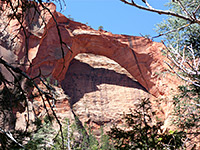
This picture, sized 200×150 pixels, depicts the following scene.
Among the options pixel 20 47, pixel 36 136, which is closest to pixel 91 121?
pixel 20 47

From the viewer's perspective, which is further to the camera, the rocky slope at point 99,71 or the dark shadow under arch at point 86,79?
the dark shadow under arch at point 86,79

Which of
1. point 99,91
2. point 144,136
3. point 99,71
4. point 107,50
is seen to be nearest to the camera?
point 144,136

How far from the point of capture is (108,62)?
26.1m

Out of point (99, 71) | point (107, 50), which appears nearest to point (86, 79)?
point (99, 71)

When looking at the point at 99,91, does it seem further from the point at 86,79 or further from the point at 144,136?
the point at 144,136

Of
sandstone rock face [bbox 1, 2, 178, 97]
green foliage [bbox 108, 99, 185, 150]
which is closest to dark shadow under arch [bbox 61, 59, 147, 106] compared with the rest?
→ sandstone rock face [bbox 1, 2, 178, 97]

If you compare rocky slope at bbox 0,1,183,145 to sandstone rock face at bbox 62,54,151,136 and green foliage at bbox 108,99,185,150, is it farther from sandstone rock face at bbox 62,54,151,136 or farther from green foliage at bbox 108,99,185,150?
green foliage at bbox 108,99,185,150

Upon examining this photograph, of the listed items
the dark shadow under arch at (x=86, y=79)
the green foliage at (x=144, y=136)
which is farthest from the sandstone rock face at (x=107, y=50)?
the green foliage at (x=144, y=136)

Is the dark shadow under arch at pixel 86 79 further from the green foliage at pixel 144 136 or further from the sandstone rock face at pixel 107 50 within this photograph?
the green foliage at pixel 144 136

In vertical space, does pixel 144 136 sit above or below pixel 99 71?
below

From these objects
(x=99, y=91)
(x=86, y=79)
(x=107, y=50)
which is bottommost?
(x=99, y=91)

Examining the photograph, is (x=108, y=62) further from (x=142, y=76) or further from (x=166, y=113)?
(x=166, y=113)

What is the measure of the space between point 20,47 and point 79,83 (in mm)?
7946

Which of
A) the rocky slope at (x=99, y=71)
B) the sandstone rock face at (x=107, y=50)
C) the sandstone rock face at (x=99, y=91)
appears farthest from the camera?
the sandstone rock face at (x=99, y=91)
